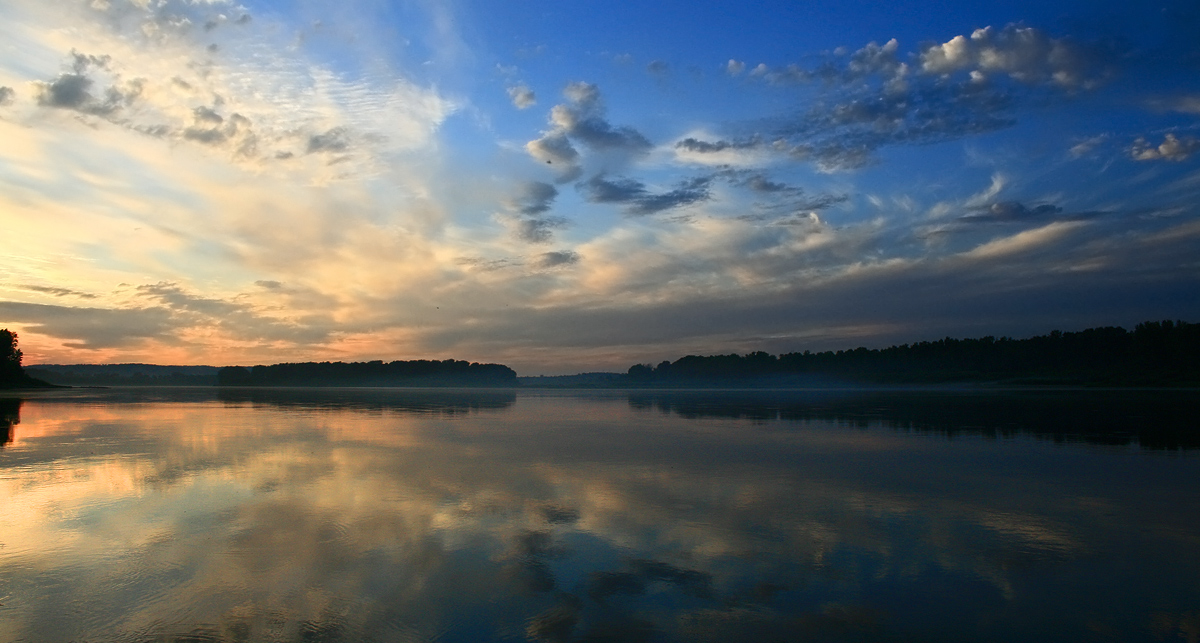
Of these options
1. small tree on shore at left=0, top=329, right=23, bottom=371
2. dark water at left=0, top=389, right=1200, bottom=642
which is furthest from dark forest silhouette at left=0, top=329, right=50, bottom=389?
dark water at left=0, top=389, right=1200, bottom=642

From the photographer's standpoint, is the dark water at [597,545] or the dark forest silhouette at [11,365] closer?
the dark water at [597,545]

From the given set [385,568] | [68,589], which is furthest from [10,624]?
[385,568]

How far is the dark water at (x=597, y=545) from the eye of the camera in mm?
5883

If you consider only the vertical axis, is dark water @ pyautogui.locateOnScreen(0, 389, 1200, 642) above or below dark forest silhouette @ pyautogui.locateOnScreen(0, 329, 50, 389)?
below

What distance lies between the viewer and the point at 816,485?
488 inches

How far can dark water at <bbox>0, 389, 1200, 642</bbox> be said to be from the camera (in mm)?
5883

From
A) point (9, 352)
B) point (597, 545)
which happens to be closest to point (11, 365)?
point (9, 352)

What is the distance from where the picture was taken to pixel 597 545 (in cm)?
836

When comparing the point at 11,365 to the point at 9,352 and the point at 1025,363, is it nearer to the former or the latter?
the point at 9,352

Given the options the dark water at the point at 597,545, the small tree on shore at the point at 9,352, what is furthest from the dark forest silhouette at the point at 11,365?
the dark water at the point at 597,545

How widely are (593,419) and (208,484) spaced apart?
768 inches

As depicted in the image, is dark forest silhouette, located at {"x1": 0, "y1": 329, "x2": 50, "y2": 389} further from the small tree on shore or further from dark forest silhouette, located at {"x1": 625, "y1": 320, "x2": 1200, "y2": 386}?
dark forest silhouette, located at {"x1": 625, "y1": 320, "x2": 1200, "y2": 386}

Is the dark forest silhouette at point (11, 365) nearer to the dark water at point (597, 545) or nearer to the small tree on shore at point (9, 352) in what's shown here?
the small tree on shore at point (9, 352)

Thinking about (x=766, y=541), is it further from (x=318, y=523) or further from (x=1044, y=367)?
(x=1044, y=367)
